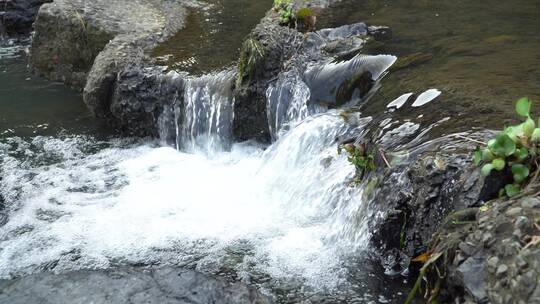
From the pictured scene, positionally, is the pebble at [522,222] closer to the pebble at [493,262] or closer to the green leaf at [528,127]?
the pebble at [493,262]

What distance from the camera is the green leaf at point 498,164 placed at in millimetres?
3170

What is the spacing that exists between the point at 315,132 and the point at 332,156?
507 mm

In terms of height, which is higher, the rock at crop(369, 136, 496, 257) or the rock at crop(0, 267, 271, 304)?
Result: the rock at crop(369, 136, 496, 257)

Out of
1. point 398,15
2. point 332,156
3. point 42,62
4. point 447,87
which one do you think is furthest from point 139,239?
point 42,62

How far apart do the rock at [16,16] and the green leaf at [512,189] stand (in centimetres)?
1301

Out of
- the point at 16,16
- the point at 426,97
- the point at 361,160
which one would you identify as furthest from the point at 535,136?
the point at 16,16

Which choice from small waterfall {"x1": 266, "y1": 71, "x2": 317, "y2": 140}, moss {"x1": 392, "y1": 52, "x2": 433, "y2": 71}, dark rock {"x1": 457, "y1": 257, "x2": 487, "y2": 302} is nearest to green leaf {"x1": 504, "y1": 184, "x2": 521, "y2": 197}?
dark rock {"x1": 457, "y1": 257, "x2": 487, "y2": 302}

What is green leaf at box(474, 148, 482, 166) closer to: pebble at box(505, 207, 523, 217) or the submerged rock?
the submerged rock

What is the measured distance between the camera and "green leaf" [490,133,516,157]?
3094mm

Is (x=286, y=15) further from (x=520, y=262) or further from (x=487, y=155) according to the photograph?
(x=520, y=262)

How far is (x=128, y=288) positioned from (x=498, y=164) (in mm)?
2532

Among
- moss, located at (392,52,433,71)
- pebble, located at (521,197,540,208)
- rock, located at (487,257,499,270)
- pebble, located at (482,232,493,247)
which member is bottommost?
moss, located at (392,52,433,71)

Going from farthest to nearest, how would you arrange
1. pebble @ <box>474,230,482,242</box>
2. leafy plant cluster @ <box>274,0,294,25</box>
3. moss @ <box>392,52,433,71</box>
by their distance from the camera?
leafy plant cluster @ <box>274,0,294,25</box>, moss @ <box>392,52,433,71</box>, pebble @ <box>474,230,482,242</box>

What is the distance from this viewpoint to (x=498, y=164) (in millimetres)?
3178
